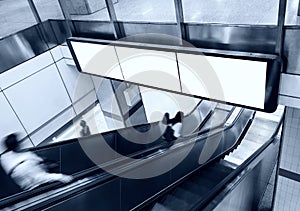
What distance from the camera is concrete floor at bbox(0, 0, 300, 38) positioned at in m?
3.14

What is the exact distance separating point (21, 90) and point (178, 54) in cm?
409

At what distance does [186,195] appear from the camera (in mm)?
3535

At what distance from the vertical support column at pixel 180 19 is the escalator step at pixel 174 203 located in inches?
91.1

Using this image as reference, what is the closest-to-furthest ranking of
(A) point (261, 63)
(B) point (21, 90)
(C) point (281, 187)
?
(A) point (261, 63) → (C) point (281, 187) → (B) point (21, 90)

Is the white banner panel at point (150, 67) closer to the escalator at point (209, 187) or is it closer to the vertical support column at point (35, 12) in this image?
the escalator at point (209, 187)

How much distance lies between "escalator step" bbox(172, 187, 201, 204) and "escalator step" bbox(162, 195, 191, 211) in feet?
0.27

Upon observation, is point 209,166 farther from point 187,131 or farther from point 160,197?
point 187,131

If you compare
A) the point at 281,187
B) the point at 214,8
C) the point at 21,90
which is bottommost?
the point at 281,187

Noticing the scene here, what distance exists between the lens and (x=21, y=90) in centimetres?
583

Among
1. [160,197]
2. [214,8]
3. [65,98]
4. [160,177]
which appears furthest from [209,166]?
[65,98]

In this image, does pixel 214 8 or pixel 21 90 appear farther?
pixel 21 90

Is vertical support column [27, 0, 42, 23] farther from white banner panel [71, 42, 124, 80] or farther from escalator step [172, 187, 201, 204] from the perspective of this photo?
escalator step [172, 187, 201, 204]

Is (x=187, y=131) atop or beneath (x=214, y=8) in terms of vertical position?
beneath

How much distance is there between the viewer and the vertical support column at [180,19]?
3.43 meters
